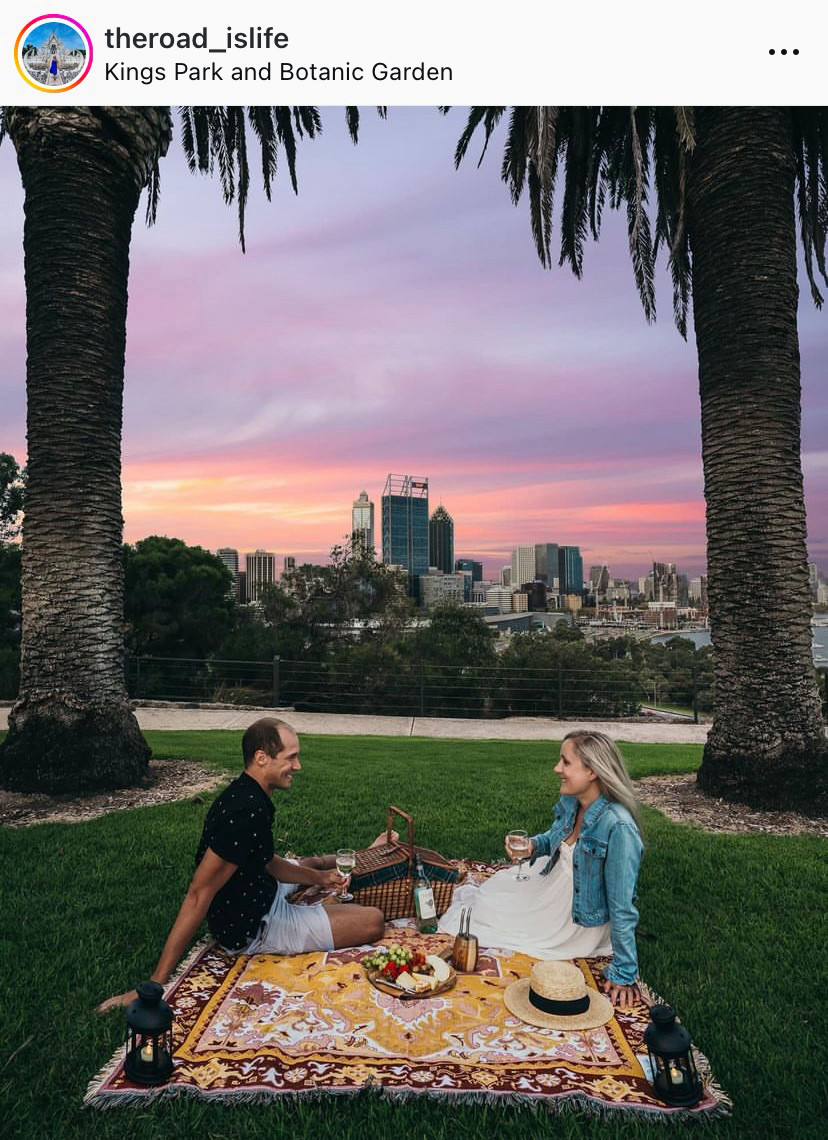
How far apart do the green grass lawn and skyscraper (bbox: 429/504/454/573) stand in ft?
310

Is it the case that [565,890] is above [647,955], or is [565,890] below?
above

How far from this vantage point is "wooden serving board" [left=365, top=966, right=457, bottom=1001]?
3.47m

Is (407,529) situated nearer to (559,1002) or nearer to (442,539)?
(442,539)

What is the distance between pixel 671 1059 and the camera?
2727mm

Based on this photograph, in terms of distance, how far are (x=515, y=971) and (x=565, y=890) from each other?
1.64 feet

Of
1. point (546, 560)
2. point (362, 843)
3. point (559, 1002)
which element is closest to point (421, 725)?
point (362, 843)

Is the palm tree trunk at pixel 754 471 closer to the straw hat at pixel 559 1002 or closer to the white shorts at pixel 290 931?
the straw hat at pixel 559 1002

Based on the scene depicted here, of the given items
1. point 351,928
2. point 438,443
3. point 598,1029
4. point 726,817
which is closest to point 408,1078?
point 598,1029

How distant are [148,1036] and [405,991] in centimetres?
119

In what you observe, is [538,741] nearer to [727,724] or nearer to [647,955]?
[727,724]

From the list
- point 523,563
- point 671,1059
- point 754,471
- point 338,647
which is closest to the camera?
point 671,1059

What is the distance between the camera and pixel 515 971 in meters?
3.86

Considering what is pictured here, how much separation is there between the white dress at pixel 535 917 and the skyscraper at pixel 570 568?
9855 centimetres

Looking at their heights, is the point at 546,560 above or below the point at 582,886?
above
